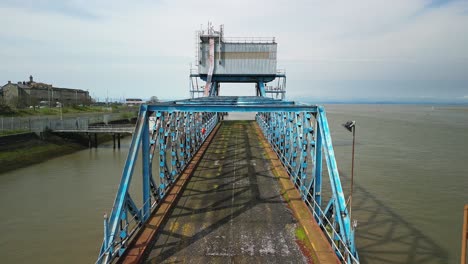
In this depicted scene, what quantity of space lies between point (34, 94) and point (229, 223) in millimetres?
92246

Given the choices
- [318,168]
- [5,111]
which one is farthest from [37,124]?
[318,168]

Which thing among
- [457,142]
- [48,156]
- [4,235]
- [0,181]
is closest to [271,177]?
[4,235]

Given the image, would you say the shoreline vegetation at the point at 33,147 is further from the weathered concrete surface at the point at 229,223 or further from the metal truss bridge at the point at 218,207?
the weathered concrete surface at the point at 229,223

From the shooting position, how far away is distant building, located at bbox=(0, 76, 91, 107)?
67.1m

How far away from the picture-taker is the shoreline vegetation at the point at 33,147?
28.0 m

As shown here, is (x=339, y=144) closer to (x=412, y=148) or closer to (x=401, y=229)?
(x=412, y=148)

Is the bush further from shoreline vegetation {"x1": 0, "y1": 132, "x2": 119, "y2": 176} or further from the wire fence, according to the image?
shoreline vegetation {"x1": 0, "y1": 132, "x2": 119, "y2": 176}

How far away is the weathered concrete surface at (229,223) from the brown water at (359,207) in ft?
13.5

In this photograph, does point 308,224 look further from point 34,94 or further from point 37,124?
point 34,94

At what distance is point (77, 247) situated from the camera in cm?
1265

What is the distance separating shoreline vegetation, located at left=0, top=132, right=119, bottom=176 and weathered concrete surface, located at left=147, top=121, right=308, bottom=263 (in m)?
20.5

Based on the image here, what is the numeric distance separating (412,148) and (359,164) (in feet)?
43.0

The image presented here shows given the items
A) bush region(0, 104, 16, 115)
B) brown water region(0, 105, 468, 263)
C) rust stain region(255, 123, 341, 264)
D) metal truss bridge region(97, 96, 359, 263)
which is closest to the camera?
rust stain region(255, 123, 341, 264)

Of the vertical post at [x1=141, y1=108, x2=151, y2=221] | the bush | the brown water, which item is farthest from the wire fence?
the vertical post at [x1=141, y1=108, x2=151, y2=221]
